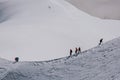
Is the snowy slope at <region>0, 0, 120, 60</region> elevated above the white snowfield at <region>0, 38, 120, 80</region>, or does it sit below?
above

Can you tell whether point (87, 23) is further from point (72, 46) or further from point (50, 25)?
point (72, 46)

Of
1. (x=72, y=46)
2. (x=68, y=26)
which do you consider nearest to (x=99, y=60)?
(x=72, y=46)

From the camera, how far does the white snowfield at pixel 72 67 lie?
35.9m

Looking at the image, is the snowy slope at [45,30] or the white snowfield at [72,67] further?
the snowy slope at [45,30]

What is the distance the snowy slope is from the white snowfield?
1499 cm

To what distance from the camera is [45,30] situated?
80625 millimetres

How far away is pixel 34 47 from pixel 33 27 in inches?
802

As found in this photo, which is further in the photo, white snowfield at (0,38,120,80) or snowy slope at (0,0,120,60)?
snowy slope at (0,0,120,60)

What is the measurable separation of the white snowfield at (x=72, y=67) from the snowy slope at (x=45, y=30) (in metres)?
15.0

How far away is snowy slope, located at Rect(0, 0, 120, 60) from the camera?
203 ft

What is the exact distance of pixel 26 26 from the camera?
3273 inches

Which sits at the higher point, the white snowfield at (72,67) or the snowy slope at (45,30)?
the snowy slope at (45,30)

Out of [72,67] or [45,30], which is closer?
[72,67]

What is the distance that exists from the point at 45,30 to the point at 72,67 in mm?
43457
